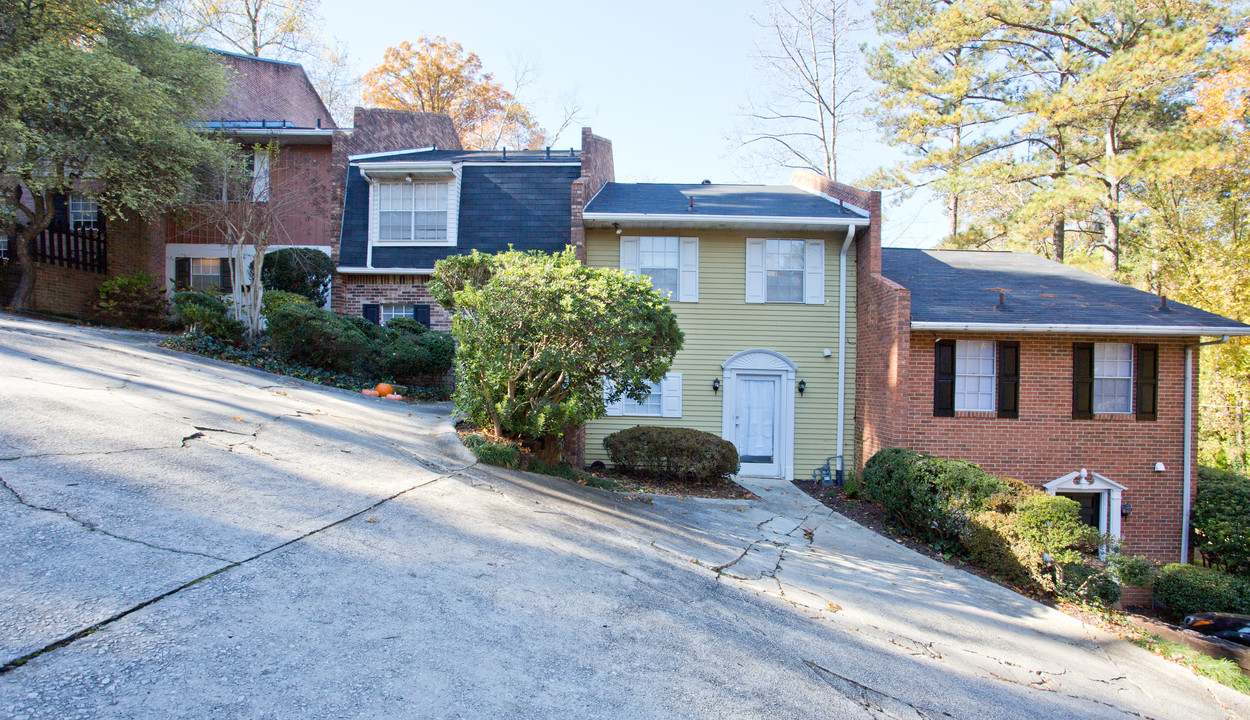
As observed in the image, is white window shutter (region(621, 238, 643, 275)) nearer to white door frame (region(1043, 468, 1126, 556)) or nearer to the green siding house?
the green siding house

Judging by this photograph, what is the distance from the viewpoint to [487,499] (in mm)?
6215

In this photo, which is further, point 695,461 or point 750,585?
point 695,461

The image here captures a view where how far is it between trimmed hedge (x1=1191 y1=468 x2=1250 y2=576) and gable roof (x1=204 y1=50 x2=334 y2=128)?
22.8 m

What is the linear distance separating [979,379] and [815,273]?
12.0 feet

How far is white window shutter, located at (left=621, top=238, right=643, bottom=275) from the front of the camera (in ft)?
42.4

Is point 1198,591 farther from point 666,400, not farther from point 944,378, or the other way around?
point 666,400

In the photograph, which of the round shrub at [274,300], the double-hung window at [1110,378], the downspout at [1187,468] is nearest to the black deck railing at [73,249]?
the round shrub at [274,300]

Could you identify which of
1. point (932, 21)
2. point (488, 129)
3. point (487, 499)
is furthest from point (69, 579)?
point (488, 129)

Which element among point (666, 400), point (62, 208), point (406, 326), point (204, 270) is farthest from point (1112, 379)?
point (62, 208)

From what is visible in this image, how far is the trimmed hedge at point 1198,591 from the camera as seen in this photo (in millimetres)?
8719

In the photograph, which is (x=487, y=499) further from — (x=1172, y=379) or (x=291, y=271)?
(x=1172, y=379)

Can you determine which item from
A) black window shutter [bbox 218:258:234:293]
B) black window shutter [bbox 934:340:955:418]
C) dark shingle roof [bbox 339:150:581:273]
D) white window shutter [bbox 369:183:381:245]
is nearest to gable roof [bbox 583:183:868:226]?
dark shingle roof [bbox 339:150:581:273]

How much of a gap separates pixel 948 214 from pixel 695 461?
2120cm

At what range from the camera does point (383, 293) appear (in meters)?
14.1
